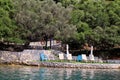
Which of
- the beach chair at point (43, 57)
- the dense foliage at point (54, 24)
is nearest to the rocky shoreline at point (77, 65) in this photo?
the beach chair at point (43, 57)

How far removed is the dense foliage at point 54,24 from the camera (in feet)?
187

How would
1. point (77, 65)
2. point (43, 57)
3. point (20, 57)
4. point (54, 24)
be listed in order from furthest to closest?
point (54, 24), point (43, 57), point (20, 57), point (77, 65)

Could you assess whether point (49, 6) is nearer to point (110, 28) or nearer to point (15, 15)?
point (15, 15)

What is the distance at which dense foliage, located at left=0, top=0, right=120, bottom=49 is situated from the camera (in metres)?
57.1

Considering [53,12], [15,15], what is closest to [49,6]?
[53,12]

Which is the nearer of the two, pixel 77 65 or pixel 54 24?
pixel 77 65

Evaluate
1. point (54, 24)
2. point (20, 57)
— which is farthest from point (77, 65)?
point (54, 24)

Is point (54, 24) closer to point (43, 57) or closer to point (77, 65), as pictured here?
point (43, 57)

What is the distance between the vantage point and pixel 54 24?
58000mm

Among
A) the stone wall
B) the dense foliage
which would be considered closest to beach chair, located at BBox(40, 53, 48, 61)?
the stone wall

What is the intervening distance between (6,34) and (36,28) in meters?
4.14

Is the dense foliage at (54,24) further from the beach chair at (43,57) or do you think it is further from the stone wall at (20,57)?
the beach chair at (43,57)

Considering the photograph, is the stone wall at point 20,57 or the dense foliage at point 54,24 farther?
the dense foliage at point 54,24

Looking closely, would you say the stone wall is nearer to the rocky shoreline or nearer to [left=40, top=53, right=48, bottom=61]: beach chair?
[left=40, top=53, right=48, bottom=61]: beach chair
